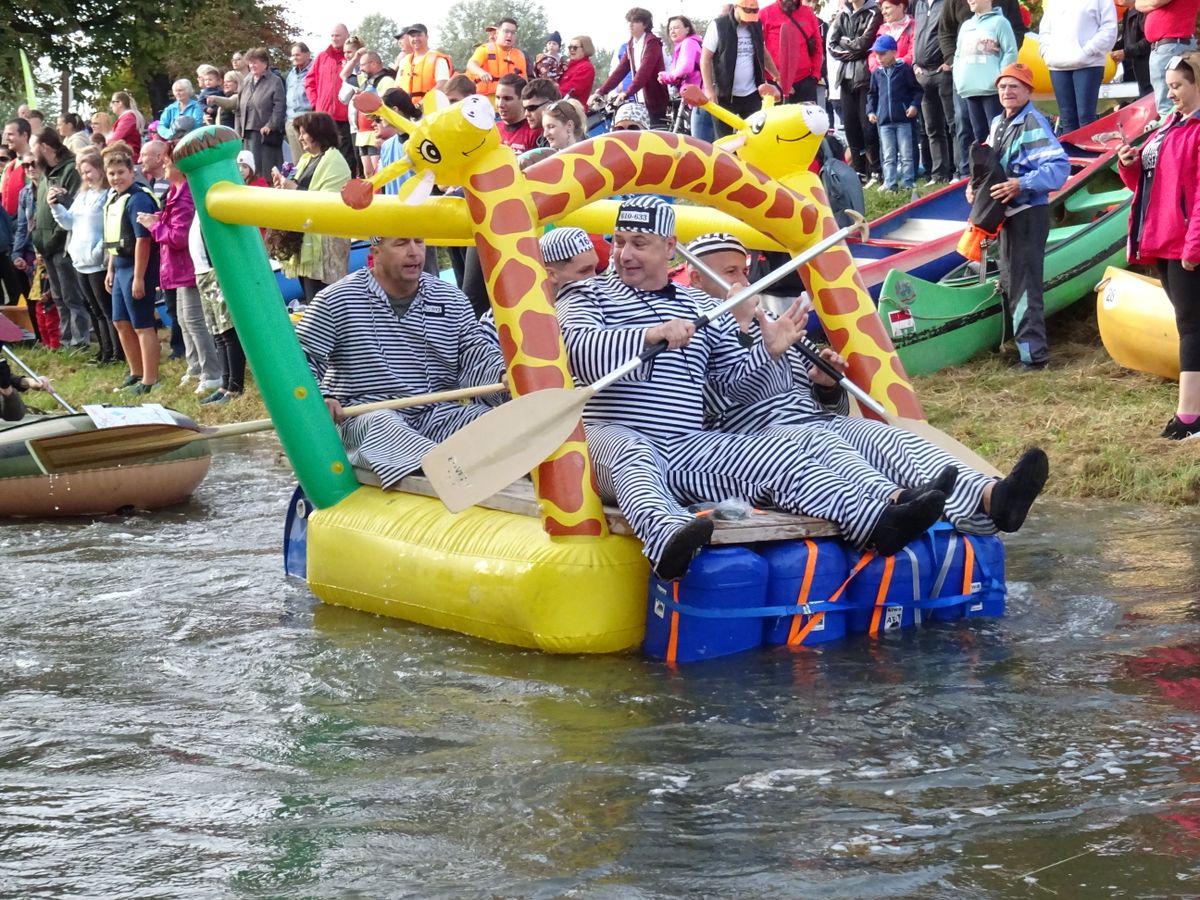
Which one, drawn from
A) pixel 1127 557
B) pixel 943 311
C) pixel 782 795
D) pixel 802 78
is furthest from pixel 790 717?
pixel 802 78

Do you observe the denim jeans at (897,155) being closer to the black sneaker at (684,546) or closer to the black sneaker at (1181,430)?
the black sneaker at (1181,430)

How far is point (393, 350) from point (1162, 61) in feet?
20.9

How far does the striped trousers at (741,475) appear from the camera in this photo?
212 inches

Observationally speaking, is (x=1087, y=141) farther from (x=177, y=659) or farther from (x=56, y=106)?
(x=56, y=106)

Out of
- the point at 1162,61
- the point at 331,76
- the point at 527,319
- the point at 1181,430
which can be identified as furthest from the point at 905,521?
the point at 331,76

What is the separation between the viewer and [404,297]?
22.9 ft

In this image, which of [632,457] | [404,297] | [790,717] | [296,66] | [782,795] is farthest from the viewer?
[296,66]

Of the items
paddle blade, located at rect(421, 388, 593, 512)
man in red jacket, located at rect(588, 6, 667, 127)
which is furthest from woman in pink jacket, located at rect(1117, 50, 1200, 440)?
man in red jacket, located at rect(588, 6, 667, 127)

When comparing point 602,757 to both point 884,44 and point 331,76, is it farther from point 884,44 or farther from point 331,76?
A: point 331,76

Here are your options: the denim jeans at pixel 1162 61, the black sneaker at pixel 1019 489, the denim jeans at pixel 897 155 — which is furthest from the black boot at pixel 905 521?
the denim jeans at pixel 897 155

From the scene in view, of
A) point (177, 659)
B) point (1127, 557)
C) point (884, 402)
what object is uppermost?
point (884, 402)

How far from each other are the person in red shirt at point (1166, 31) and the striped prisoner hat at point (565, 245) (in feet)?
18.6

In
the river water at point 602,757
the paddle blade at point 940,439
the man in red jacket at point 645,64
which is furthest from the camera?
the man in red jacket at point 645,64

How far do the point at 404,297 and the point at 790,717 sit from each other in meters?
3.05
